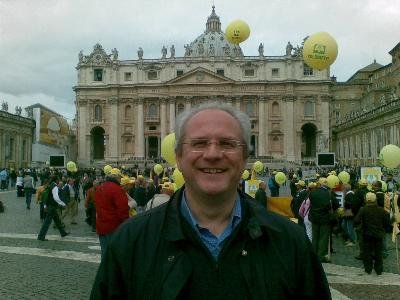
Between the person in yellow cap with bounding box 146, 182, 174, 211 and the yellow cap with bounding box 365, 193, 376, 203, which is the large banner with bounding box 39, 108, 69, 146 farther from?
the yellow cap with bounding box 365, 193, 376, 203

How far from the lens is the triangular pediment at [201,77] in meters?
67.8

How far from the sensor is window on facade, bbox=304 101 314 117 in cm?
6838

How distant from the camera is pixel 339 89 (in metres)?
80.3

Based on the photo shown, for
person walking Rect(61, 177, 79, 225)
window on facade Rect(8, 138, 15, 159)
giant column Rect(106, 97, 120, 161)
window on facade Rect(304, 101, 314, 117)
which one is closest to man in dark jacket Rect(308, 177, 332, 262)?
person walking Rect(61, 177, 79, 225)

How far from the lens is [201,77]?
68.2 metres

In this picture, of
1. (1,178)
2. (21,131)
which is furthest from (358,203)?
(21,131)

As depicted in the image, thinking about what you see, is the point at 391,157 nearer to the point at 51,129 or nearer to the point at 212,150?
the point at 212,150

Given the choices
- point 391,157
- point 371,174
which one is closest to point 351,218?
point 391,157

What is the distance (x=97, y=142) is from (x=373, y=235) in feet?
218

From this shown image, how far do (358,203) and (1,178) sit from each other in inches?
1038

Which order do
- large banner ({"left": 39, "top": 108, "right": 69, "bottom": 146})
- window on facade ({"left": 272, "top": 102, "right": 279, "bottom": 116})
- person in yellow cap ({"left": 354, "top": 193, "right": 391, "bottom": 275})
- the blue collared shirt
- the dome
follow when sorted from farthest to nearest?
the dome
window on facade ({"left": 272, "top": 102, "right": 279, "bottom": 116})
large banner ({"left": 39, "top": 108, "right": 69, "bottom": 146})
person in yellow cap ({"left": 354, "top": 193, "right": 391, "bottom": 275})
the blue collared shirt

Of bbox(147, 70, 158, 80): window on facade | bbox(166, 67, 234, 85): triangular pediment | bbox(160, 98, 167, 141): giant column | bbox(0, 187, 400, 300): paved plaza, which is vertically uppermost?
bbox(147, 70, 158, 80): window on facade

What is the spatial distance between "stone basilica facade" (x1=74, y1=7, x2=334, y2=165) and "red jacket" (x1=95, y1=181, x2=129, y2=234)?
5862cm

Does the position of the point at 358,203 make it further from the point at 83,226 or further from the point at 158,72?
the point at 158,72
